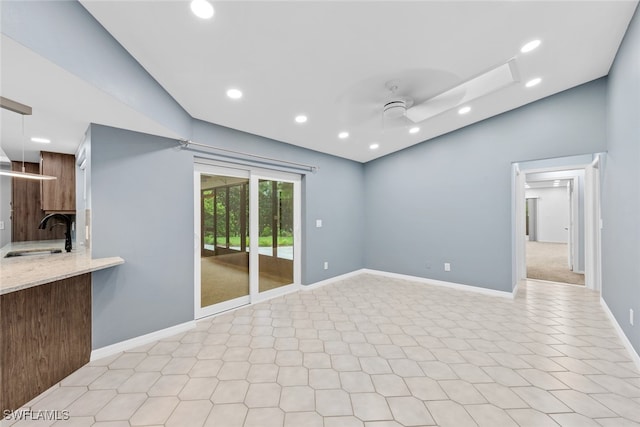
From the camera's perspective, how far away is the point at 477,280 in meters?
4.10

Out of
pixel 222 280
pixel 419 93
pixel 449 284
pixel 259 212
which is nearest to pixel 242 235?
pixel 259 212

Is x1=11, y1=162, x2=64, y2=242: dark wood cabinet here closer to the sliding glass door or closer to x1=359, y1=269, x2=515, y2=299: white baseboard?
the sliding glass door

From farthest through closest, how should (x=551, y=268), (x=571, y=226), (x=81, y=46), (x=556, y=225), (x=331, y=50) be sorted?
1. (x=556, y=225)
2. (x=551, y=268)
3. (x=571, y=226)
4. (x=331, y=50)
5. (x=81, y=46)

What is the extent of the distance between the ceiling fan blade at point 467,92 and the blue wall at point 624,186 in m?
0.88

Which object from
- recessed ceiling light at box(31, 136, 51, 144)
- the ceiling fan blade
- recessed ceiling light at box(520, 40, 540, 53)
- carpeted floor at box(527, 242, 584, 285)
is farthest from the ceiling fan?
carpeted floor at box(527, 242, 584, 285)

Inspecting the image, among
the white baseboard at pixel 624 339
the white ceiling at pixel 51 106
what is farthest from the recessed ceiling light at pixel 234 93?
the white baseboard at pixel 624 339

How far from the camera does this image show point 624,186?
240 centimetres

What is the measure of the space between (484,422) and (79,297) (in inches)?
132

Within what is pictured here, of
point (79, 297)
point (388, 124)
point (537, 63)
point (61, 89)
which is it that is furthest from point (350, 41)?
point (79, 297)

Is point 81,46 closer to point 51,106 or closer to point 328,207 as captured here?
point 51,106

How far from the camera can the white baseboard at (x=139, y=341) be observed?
230 cm

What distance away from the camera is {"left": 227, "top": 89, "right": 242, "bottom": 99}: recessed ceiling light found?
8.09 ft

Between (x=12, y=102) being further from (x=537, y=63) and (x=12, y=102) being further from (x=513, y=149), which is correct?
(x=513, y=149)

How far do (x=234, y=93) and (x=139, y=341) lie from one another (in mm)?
2801
